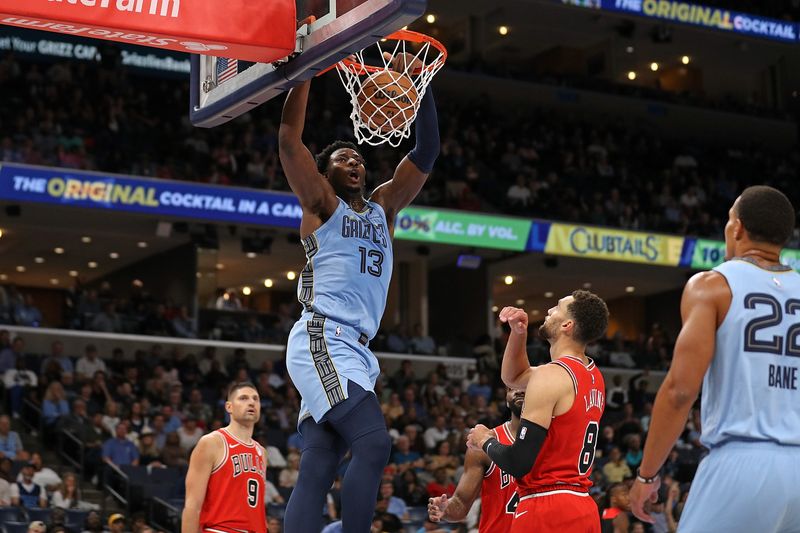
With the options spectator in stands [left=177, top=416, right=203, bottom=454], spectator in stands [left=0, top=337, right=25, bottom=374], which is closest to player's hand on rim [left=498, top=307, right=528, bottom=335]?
spectator in stands [left=177, top=416, right=203, bottom=454]

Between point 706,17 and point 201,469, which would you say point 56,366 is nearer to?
point 201,469

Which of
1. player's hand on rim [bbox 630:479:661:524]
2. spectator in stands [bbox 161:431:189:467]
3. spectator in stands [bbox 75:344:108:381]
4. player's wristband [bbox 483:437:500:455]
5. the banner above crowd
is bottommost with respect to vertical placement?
spectator in stands [bbox 161:431:189:467]

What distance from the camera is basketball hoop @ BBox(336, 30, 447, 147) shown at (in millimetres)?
6607

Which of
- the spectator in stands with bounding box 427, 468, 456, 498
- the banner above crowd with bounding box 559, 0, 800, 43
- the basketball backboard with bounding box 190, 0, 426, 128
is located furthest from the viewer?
the banner above crowd with bounding box 559, 0, 800, 43

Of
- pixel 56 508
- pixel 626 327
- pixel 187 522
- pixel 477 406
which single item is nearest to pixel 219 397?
pixel 477 406

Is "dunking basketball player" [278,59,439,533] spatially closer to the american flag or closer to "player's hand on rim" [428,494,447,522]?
the american flag

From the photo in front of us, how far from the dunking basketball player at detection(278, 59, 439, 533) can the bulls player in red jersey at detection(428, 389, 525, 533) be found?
113 cm

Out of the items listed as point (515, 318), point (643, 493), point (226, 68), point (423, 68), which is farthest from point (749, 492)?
point (226, 68)

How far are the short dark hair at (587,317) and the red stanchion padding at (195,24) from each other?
1.96 metres

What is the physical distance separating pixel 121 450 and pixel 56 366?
3.40m

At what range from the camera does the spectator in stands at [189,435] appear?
1716 centimetres

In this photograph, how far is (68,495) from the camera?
48.1ft

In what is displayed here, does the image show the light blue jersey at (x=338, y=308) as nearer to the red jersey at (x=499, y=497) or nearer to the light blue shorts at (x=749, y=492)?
the red jersey at (x=499, y=497)

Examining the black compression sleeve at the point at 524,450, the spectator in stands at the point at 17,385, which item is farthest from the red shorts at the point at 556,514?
the spectator in stands at the point at 17,385
